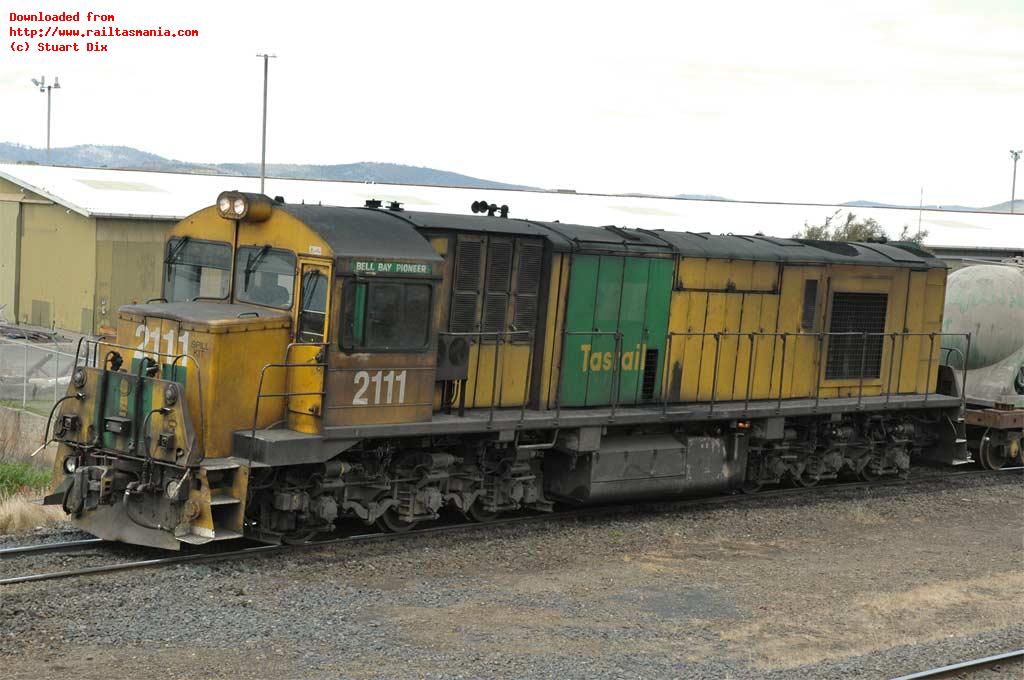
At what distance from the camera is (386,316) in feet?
36.4

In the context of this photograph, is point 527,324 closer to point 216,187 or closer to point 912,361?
point 912,361

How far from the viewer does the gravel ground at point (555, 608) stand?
815 centimetres

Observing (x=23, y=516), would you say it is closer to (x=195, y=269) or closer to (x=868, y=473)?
(x=195, y=269)

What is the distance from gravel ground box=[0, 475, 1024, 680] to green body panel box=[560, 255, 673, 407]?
1.55 meters

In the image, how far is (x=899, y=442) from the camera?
55.7 ft

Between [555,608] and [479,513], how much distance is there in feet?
10.2

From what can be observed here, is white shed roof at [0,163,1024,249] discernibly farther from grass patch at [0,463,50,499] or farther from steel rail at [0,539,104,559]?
steel rail at [0,539,104,559]

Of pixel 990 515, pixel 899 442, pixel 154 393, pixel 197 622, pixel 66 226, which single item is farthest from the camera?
pixel 66 226

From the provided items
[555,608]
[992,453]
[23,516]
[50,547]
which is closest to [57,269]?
[23,516]

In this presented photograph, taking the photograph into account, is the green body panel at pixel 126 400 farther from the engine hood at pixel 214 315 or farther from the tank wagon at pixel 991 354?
the tank wagon at pixel 991 354

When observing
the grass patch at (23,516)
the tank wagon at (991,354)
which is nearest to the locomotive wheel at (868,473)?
the tank wagon at (991,354)

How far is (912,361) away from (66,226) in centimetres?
2468

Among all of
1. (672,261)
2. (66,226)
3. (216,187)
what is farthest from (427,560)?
(216,187)

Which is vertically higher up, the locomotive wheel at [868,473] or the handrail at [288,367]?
the handrail at [288,367]
